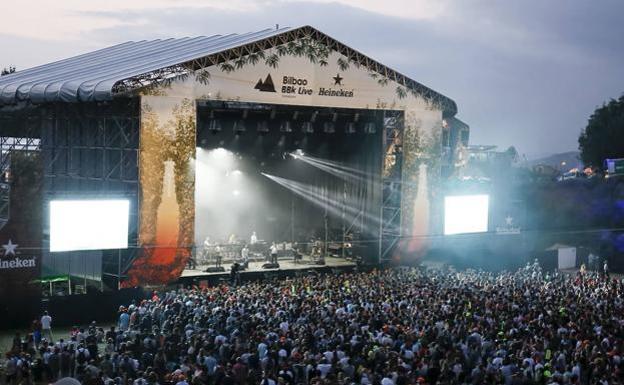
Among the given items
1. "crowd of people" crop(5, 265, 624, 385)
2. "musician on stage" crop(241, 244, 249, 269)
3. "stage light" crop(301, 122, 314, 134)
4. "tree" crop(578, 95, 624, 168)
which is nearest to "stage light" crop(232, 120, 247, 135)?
"stage light" crop(301, 122, 314, 134)

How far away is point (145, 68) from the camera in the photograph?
25891mm

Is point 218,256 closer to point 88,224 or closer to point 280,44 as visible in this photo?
point 88,224

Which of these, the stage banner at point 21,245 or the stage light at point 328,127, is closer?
the stage banner at point 21,245

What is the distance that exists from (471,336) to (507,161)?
2340 inches

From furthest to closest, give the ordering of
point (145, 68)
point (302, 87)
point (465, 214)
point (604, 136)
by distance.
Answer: point (604, 136) < point (465, 214) < point (302, 87) < point (145, 68)

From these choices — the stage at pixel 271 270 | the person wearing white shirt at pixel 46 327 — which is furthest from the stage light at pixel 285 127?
the person wearing white shirt at pixel 46 327

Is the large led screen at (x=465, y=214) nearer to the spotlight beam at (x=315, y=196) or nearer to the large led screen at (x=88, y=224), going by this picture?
the spotlight beam at (x=315, y=196)

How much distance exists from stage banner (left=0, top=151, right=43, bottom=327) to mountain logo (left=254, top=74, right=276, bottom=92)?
772 centimetres

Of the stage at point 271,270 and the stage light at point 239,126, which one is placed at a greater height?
the stage light at point 239,126

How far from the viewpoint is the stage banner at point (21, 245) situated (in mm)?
21750

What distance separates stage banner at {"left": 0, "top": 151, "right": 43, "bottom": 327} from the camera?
21.8 metres

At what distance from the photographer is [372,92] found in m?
29.7

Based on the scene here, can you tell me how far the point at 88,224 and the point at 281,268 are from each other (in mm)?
7695

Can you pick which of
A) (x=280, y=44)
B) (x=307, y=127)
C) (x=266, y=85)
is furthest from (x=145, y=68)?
(x=307, y=127)
